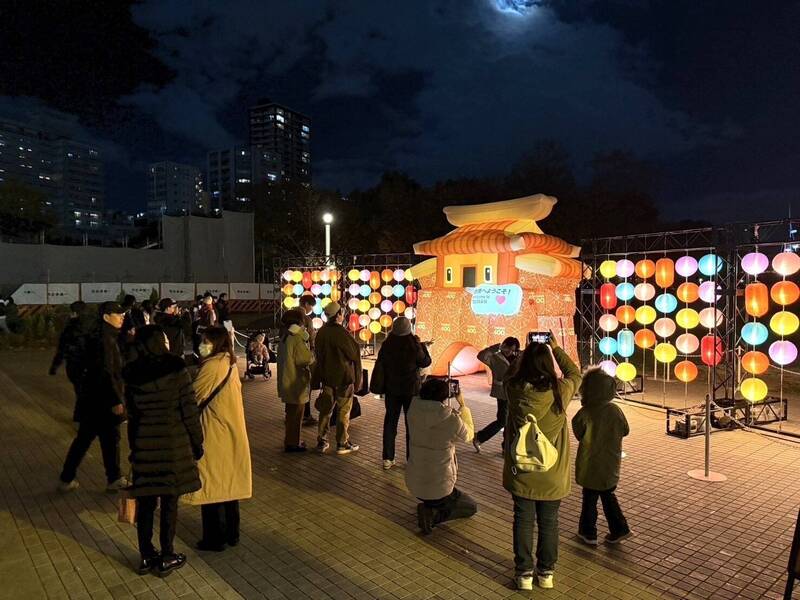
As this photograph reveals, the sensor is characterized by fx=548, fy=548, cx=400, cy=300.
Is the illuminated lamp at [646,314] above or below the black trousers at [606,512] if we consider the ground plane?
above

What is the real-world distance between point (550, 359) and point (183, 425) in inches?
102

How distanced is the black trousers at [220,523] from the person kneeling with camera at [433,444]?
146 centimetres

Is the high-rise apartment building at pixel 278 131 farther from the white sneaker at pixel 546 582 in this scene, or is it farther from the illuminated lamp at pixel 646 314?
the white sneaker at pixel 546 582

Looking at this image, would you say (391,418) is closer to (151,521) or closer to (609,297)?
(151,521)

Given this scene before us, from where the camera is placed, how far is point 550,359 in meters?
3.67

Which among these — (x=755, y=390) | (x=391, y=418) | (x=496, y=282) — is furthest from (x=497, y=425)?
(x=496, y=282)

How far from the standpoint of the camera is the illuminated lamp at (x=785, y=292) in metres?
7.70

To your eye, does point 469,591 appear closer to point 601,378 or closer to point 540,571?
point 540,571

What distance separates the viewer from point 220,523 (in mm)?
4355

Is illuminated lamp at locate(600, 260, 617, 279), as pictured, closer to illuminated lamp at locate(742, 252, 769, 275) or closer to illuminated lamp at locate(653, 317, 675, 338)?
illuminated lamp at locate(653, 317, 675, 338)

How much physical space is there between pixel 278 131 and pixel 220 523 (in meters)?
97.0

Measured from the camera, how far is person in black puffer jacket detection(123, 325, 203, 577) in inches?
148

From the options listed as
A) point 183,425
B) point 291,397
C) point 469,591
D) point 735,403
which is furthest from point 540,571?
point 735,403

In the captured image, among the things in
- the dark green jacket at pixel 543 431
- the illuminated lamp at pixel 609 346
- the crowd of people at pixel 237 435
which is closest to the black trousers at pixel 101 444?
the crowd of people at pixel 237 435
